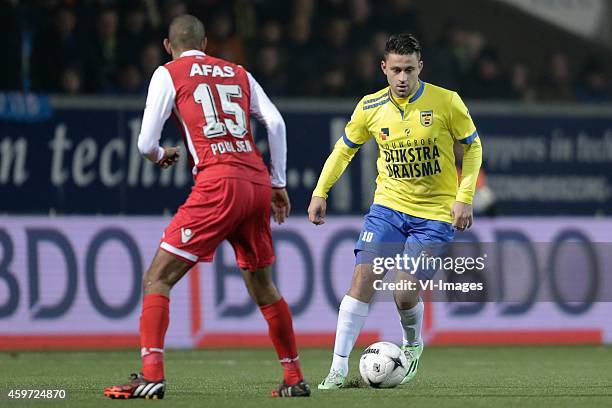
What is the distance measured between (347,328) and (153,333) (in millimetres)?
1477

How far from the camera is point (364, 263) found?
309 inches

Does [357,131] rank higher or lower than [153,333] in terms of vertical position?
higher

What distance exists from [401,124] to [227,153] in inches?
57.8

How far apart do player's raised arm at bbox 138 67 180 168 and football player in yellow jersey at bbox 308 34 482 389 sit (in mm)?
1260

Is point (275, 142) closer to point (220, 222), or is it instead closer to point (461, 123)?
point (220, 222)

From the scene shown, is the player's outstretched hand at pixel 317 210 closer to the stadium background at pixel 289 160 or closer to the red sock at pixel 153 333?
the red sock at pixel 153 333

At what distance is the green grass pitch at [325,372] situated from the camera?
22.7ft

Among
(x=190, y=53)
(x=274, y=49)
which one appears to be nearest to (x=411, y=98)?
(x=190, y=53)

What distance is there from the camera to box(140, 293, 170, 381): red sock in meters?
6.74

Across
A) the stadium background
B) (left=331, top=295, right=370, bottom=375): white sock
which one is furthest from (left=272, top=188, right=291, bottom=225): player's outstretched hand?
the stadium background

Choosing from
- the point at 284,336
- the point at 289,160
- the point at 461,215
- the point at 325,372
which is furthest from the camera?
the point at 289,160

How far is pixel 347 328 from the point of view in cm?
781

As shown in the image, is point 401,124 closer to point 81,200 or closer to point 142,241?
point 142,241

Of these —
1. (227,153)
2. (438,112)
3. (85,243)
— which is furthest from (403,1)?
→ (227,153)
